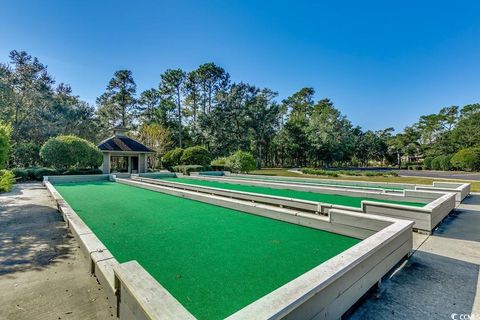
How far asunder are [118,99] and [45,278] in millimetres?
35801

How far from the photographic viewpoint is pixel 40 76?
25281mm

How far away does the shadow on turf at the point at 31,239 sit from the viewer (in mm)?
3285

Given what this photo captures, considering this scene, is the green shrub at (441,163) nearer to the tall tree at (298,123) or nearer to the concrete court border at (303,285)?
the tall tree at (298,123)

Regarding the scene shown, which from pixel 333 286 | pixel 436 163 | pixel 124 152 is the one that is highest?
pixel 124 152

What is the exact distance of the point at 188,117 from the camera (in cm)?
3606

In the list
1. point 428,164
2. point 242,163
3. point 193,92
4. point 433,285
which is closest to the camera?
point 433,285

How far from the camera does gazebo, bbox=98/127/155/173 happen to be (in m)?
19.4

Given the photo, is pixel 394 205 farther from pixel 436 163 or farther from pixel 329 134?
pixel 436 163

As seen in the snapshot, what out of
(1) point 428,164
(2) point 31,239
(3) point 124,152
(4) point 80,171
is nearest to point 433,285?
(2) point 31,239

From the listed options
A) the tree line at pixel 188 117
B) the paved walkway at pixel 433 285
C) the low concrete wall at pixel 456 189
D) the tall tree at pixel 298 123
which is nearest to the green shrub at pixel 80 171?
the tree line at pixel 188 117

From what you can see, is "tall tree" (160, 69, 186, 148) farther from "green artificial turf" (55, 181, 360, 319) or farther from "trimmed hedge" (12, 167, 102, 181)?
"green artificial turf" (55, 181, 360, 319)

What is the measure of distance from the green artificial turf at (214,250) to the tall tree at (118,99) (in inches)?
1266

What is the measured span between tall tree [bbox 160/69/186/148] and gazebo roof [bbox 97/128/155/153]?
980 cm

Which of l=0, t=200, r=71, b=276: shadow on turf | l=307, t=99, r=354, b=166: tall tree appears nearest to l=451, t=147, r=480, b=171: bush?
l=307, t=99, r=354, b=166: tall tree
